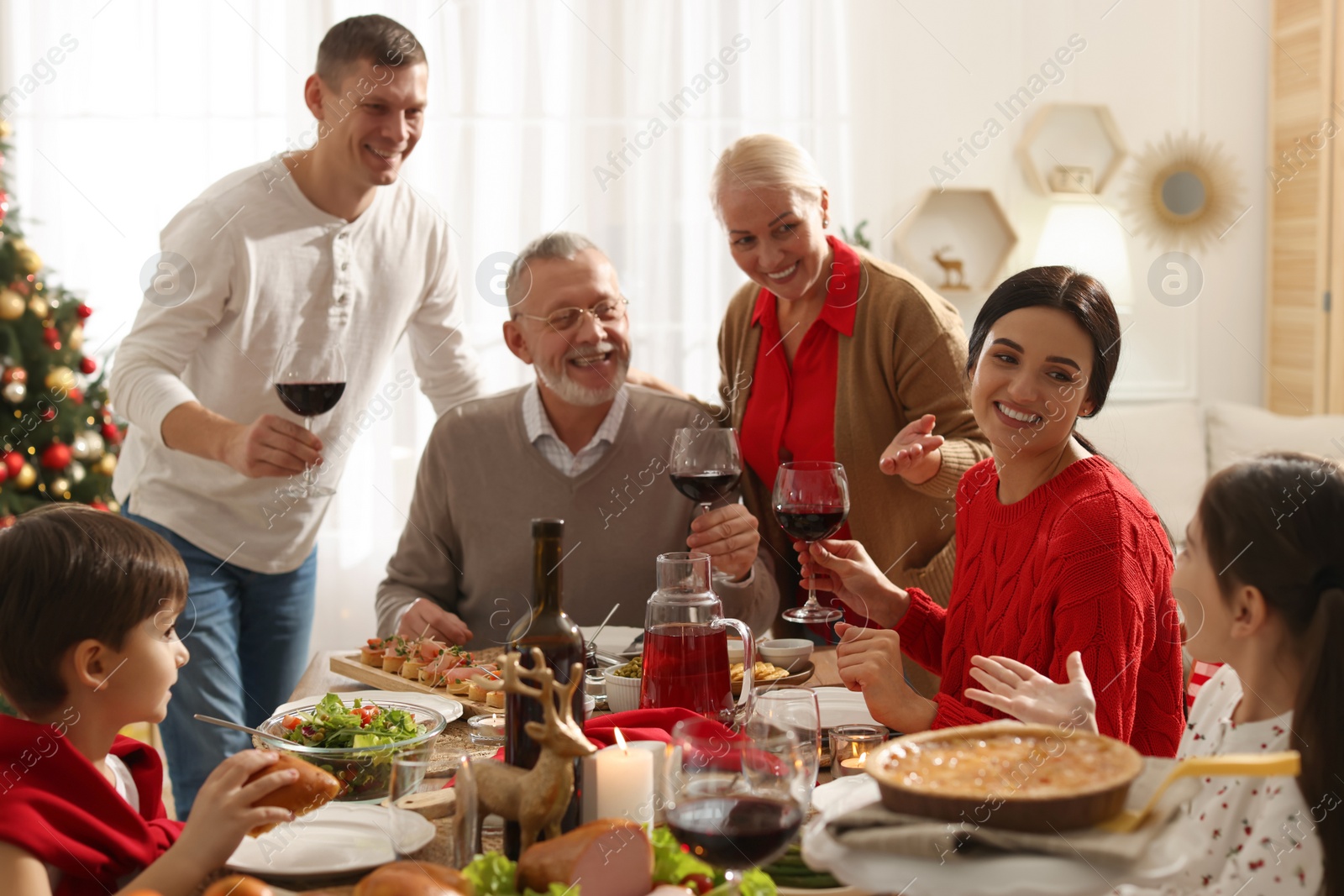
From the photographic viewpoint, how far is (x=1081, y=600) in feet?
4.84

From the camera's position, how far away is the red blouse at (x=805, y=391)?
247 centimetres

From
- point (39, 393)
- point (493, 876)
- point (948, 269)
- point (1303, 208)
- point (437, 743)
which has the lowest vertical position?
point (437, 743)

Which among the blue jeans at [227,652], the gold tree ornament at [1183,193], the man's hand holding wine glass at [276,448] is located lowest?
the blue jeans at [227,652]

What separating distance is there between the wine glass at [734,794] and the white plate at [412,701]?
0.66 meters

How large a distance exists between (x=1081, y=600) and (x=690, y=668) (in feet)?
1.67

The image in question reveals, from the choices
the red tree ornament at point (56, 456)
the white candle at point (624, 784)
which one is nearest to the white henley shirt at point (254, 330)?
the red tree ornament at point (56, 456)

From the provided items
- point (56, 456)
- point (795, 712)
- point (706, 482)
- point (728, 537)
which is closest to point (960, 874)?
point (795, 712)

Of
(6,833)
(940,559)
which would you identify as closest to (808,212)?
(940,559)

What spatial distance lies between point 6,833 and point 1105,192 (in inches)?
190

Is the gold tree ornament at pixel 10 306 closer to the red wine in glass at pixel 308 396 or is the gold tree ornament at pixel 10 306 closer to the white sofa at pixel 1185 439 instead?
the red wine in glass at pixel 308 396

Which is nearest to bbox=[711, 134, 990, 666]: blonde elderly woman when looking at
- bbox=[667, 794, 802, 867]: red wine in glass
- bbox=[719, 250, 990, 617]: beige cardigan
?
bbox=[719, 250, 990, 617]: beige cardigan

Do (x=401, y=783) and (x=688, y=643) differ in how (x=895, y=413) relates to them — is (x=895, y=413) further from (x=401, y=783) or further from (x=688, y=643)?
(x=401, y=783)

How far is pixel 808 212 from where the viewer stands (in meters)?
2.41

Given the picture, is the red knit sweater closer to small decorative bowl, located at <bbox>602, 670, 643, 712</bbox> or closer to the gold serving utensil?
small decorative bowl, located at <bbox>602, 670, 643, 712</bbox>
